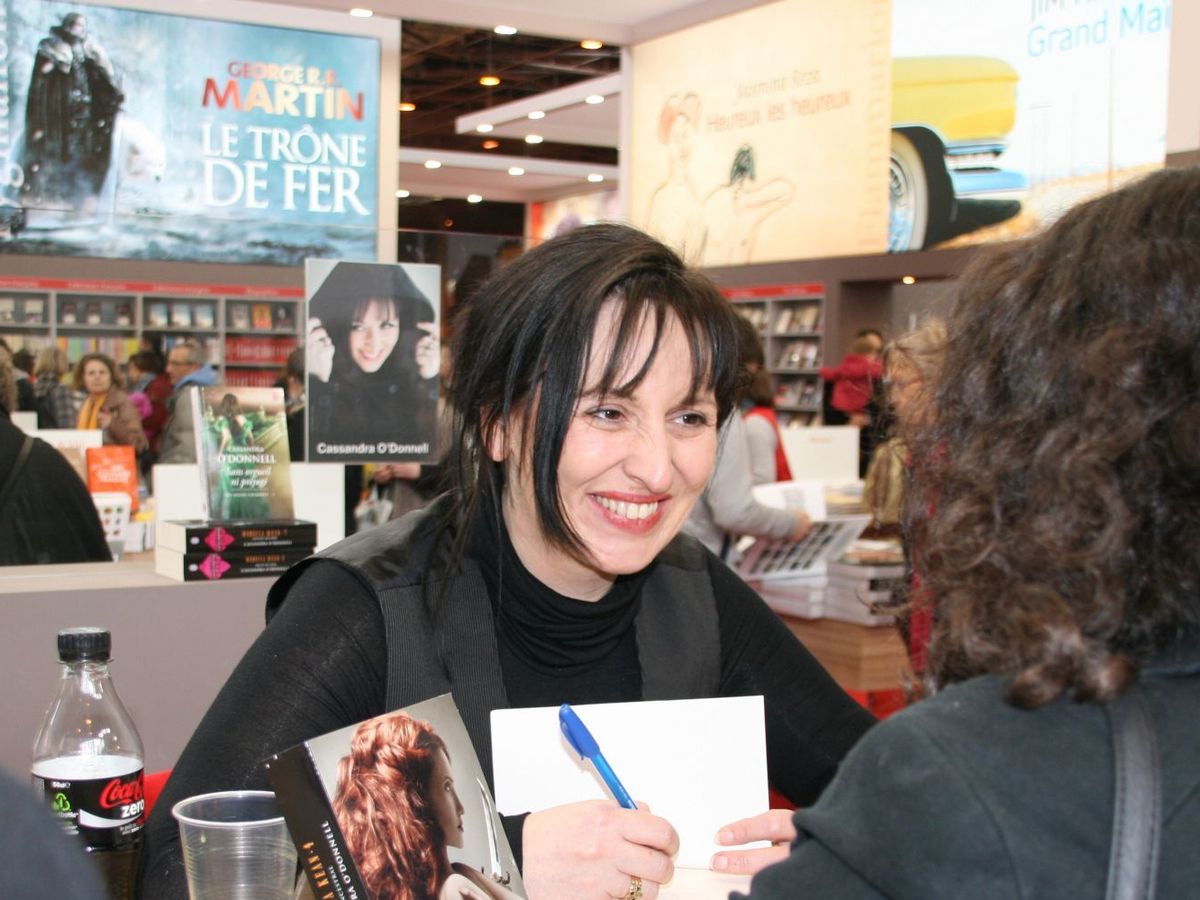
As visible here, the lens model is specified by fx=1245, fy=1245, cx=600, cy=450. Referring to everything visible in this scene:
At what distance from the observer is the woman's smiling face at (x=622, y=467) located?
1564 mm

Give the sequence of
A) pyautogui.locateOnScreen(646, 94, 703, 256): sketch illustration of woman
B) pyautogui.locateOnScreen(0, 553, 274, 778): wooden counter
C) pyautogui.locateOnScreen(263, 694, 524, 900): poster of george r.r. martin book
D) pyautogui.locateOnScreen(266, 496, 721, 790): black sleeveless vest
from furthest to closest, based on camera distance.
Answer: pyautogui.locateOnScreen(646, 94, 703, 256): sketch illustration of woman, pyautogui.locateOnScreen(0, 553, 274, 778): wooden counter, pyautogui.locateOnScreen(266, 496, 721, 790): black sleeveless vest, pyautogui.locateOnScreen(263, 694, 524, 900): poster of george r.r. martin book

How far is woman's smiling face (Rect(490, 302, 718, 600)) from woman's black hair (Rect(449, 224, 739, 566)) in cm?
1

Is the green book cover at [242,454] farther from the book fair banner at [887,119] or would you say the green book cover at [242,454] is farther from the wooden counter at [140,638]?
the book fair banner at [887,119]

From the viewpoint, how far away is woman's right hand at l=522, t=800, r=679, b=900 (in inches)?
47.8

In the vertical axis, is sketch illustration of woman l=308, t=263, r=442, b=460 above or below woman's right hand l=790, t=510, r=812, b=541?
above

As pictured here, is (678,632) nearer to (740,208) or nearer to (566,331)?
(566,331)

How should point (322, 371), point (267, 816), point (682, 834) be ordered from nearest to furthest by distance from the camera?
point (267, 816) < point (682, 834) < point (322, 371)

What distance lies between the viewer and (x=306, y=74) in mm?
9156

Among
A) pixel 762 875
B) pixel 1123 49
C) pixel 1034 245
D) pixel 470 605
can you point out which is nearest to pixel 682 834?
pixel 470 605

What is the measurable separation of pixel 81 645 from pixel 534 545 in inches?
22.8

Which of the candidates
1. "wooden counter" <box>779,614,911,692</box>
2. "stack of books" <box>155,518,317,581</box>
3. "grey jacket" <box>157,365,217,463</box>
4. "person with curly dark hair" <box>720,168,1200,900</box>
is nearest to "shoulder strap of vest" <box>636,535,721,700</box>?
"person with curly dark hair" <box>720,168,1200,900</box>

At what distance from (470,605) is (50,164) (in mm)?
8057

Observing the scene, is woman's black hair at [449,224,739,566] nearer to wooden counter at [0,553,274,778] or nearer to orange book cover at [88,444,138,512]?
wooden counter at [0,553,274,778]

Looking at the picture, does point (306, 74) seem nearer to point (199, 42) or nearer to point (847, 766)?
point (199, 42)
